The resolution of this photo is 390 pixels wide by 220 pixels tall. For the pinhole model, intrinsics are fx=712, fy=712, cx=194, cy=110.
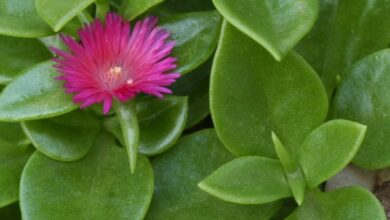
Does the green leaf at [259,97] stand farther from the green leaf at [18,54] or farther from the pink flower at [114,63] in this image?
the green leaf at [18,54]

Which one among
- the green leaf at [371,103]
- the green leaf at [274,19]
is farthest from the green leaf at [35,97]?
the green leaf at [371,103]

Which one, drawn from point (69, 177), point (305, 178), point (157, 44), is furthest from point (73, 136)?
point (305, 178)

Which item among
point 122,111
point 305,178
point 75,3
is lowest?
point 305,178

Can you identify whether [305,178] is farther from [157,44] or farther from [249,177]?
[157,44]

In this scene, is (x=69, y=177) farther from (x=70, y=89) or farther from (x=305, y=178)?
(x=305, y=178)

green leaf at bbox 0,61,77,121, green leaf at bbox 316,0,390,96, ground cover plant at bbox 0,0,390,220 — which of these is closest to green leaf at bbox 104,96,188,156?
ground cover plant at bbox 0,0,390,220

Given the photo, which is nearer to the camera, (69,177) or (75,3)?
(75,3)

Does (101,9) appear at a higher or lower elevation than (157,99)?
higher
